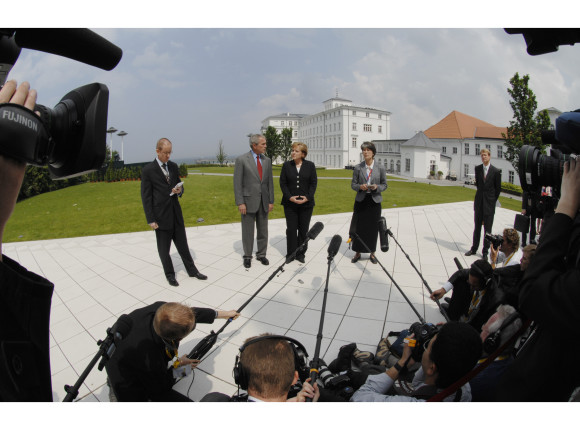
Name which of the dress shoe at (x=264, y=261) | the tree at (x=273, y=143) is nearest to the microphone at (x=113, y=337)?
the dress shoe at (x=264, y=261)

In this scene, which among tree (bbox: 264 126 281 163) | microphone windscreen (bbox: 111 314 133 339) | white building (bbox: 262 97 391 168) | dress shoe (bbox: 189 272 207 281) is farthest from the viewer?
white building (bbox: 262 97 391 168)

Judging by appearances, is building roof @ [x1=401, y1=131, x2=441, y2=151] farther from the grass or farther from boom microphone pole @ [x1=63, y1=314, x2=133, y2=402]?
boom microphone pole @ [x1=63, y1=314, x2=133, y2=402]

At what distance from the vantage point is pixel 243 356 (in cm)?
148

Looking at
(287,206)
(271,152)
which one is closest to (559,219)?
(287,206)

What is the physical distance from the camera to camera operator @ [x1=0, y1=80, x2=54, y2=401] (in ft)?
2.47

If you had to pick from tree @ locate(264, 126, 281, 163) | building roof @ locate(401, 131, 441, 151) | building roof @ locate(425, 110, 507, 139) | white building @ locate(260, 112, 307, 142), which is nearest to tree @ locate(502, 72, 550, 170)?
building roof @ locate(401, 131, 441, 151)

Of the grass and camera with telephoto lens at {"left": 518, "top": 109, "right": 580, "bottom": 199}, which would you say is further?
the grass

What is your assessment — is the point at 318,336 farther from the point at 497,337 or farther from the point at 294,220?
the point at 294,220

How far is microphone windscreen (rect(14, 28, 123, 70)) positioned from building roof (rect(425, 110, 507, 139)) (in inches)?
2433

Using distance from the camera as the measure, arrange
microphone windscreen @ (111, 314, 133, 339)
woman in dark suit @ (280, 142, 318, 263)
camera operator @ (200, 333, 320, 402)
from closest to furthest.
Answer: camera operator @ (200, 333, 320, 402) → microphone windscreen @ (111, 314, 133, 339) → woman in dark suit @ (280, 142, 318, 263)

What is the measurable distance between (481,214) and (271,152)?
54.6 metres

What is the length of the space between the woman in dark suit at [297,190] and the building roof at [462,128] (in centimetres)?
5730

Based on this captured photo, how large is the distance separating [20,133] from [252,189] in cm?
493

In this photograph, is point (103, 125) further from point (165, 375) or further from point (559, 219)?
point (165, 375)
